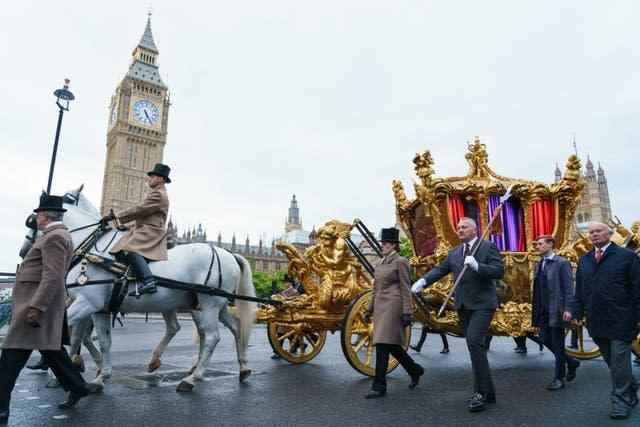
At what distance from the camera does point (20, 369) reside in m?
4.06

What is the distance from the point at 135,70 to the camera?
3376 inches

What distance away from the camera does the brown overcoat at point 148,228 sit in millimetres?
5426

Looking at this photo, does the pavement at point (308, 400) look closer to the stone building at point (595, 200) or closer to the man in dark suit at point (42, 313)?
the man in dark suit at point (42, 313)

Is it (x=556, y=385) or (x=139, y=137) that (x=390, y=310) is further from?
(x=139, y=137)

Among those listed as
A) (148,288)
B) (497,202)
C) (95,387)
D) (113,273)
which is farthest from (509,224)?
(95,387)

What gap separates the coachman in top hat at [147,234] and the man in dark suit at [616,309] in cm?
430

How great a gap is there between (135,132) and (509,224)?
86.7 m

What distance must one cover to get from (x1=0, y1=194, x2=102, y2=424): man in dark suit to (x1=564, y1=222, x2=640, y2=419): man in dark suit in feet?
15.0

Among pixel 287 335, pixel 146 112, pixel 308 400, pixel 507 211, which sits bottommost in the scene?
pixel 308 400

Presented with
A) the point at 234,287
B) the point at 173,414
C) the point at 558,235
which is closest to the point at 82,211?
the point at 234,287

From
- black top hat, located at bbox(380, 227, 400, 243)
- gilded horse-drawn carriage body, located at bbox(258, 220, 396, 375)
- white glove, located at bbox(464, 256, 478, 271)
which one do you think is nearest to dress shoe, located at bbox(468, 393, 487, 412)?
white glove, located at bbox(464, 256, 478, 271)

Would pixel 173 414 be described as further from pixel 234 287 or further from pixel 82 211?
pixel 82 211

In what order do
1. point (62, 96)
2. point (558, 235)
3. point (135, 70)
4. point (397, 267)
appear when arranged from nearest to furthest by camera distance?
1. point (397, 267)
2. point (558, 235)
3. point (62, 96)
4. point (135, 70)

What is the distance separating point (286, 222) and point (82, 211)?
133250mm
